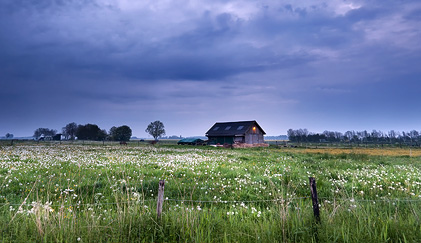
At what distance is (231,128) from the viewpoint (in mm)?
61406

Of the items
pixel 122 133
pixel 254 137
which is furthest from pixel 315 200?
pixel 122 133

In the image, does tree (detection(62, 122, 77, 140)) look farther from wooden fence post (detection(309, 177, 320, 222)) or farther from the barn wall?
wooden fence post (detection(309, 177, 320, 222))

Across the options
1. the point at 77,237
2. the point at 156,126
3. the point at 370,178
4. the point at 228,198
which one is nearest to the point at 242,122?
the point at 370,178

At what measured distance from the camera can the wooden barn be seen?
190 feet

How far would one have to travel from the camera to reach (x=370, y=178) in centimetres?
1166

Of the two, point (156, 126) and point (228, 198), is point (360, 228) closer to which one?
point (228, 198)

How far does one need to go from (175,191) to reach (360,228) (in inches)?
248

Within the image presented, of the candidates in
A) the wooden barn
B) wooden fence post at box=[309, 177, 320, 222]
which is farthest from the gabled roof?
wooden fence post at box=[309, 177, 320, 222]

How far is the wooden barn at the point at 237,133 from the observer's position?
58.0 meters

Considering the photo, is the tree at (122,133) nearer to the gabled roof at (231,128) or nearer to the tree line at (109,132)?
the tree line at (109,132)

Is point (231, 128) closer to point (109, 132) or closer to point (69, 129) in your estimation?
point (109, 132)

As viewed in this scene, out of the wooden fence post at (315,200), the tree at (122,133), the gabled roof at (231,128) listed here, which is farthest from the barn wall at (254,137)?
the tree at (122,133)

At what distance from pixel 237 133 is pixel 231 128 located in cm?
414

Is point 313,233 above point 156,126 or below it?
below
